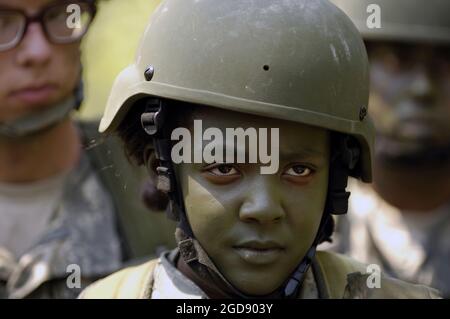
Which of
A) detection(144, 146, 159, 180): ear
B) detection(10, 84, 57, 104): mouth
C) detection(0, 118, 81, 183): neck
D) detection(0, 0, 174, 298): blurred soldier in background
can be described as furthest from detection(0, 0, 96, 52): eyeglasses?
detection(144, 146, 159, 180): ear

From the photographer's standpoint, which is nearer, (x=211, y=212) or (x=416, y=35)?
(x=211, y=212)

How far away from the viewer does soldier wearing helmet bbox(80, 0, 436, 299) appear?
317 cm

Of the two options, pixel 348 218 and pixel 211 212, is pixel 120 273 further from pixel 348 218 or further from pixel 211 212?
pixel 348 218

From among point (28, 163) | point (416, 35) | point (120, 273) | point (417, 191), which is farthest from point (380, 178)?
point (120, 273)

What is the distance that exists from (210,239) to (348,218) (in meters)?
3.15

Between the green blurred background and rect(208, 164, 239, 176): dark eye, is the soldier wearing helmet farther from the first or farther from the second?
the green blurred background

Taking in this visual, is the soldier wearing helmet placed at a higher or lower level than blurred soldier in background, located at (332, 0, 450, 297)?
higher

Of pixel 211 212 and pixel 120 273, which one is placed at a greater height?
pixel 211 212

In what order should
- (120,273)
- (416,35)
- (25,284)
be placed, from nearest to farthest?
1. (120,273)
2. (25,284)
3. (416,35)

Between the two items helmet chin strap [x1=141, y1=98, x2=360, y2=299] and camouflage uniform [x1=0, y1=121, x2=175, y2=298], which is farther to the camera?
camouflage uniform [x1=0, y1=121, x2=175, y2=298]

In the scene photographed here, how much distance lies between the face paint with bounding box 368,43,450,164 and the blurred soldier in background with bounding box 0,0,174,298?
147 centimetres

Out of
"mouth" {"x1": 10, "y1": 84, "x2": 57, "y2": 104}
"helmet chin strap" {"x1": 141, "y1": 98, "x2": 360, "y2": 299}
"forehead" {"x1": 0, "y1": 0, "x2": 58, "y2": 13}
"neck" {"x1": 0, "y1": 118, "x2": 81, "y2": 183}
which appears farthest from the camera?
"neck" {"x1": 0, "y1": 118, "x2": 81, "y2": 183}

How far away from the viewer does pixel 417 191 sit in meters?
6.29

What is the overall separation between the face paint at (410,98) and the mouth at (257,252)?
293 centimetres
